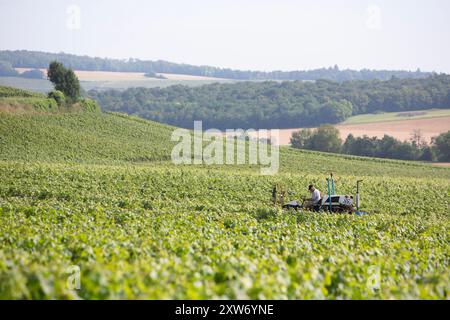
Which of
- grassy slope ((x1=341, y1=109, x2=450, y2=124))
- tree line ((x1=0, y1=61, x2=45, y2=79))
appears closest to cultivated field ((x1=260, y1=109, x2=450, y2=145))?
grassy slope ((x1=341, y1=109, x2=450, y2=124))

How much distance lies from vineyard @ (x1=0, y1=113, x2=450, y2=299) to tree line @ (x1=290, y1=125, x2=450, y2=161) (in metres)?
51.5

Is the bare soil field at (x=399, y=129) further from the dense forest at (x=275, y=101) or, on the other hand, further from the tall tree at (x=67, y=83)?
the tall tree at (x=67, y=83)

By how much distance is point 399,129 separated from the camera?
9888 centimetres

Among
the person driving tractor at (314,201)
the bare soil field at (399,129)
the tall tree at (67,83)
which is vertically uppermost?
the tall tree at (67,83)

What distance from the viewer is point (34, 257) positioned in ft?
32.8

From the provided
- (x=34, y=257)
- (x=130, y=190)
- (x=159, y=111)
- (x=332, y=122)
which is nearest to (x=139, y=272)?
(x=34, y=257)

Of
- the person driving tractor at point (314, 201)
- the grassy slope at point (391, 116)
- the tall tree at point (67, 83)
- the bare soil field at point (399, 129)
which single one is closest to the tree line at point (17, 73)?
the bare soil field at point (399, 129)

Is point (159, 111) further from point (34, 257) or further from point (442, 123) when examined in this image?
point (34, 257)

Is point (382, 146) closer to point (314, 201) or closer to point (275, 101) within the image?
point (275, 101)

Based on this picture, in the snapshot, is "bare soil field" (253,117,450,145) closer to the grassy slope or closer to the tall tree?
the grassy slope

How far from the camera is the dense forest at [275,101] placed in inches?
4894

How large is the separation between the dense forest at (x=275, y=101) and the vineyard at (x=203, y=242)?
284 ft
